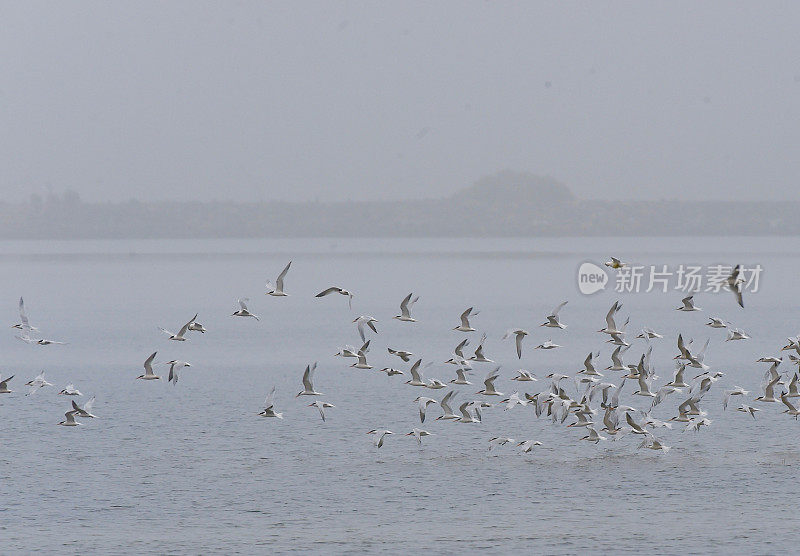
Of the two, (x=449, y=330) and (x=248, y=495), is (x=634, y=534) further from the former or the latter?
(x=449, y=330)

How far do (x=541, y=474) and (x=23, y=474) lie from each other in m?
20.3

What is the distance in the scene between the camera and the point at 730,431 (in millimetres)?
52875

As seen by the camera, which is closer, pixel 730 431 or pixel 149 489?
pixel 149 489

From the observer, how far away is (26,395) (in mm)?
68375

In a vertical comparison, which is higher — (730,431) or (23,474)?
(730,431)

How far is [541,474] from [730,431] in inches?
517

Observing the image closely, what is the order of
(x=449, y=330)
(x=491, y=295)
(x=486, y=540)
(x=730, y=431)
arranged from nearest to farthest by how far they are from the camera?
1. (x=486, y=540)
2. (x=730, y=431)
3. (x=449, y=330)
4. (x=491, y=295)

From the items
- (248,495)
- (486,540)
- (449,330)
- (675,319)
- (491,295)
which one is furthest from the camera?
(491,295)

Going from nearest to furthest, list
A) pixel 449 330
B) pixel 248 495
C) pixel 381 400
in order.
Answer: pixel 248 495 → pixel 381 400 → pixel 449 330

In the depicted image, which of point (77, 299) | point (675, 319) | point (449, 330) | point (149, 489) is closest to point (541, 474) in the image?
point (149, 489)

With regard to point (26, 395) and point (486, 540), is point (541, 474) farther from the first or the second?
point (26, 395)

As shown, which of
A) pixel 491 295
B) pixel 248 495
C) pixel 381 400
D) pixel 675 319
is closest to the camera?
pixel 248 495

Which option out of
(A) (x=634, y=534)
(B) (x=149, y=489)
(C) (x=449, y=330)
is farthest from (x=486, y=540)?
(C) (x=449, y=330)

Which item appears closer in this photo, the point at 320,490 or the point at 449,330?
the point at 320,490
